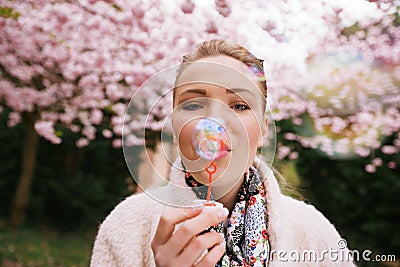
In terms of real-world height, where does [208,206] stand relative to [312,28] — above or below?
below

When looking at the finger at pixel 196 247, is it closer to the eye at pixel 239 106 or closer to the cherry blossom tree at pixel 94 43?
the eye at pixel 239 106

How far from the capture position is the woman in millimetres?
616

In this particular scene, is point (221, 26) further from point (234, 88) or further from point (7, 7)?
point (234, 88)

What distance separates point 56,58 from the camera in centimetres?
259

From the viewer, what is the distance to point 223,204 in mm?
790

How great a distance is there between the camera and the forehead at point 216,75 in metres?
0.67

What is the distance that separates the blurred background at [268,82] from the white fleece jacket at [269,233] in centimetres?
87

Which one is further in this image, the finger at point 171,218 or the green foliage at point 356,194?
the green foliage at point 356,194

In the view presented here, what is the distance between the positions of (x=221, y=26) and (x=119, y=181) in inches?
88.4

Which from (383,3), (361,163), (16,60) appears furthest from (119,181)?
(383,3)

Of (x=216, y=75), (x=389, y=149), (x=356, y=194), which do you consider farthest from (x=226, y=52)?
(x=356, y=194)

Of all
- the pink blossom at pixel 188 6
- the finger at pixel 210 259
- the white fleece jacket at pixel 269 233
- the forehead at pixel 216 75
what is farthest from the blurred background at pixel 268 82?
the finger at pixel 210 259

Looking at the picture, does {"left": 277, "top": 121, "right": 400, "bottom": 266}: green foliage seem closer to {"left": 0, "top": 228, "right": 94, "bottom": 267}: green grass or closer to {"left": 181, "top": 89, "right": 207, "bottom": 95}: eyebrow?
{"left": 0, "top": 228, "right": 94, "bottom": 267}: green grass

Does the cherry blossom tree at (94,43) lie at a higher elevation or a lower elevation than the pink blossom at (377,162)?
higher
